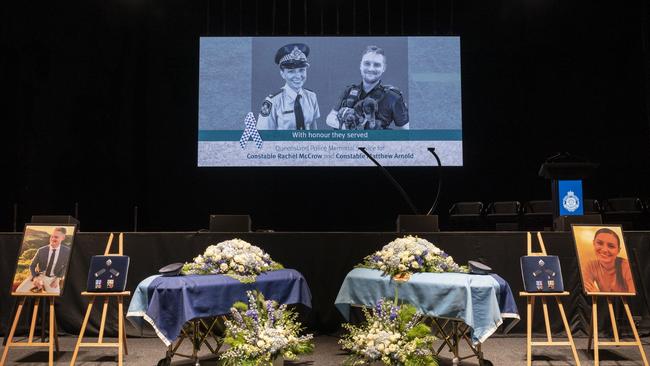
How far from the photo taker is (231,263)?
A: 512 cm

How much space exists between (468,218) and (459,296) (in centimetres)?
527

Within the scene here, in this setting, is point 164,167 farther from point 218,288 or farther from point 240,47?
point 218,288

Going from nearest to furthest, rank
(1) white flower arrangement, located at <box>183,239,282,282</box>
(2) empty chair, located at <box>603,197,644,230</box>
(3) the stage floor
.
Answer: (1) white flower arrangement, located at <box>183,239,282,282</box>, (3) the stage floor, (2) empty chair, located at <box>603,197,644,230</box>

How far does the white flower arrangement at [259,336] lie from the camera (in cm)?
450

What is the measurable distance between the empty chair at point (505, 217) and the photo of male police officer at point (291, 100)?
324 centimetres

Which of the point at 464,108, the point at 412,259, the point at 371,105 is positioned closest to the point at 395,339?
the point at 412,259

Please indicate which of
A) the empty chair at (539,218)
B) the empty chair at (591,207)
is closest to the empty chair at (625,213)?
the empty chair at (591,207)

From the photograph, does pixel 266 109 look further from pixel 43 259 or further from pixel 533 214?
pixel 43 259

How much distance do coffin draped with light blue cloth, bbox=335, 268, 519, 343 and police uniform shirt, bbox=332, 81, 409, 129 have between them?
5.53 metres

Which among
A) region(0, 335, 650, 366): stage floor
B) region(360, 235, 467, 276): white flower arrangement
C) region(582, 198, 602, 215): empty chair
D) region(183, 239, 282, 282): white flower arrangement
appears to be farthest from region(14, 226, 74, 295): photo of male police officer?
region(582, 198, 602, 215): empty chair

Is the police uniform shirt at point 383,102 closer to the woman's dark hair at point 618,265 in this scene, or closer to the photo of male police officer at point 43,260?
the woman's dark hair at point 618,265

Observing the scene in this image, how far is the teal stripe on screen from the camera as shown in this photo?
410 inches

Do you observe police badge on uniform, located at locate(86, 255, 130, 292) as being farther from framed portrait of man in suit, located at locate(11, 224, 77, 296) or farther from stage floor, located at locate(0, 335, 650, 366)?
stage floor, located at locate(0, 335, 650, 366)

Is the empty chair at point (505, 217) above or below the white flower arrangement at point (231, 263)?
above
